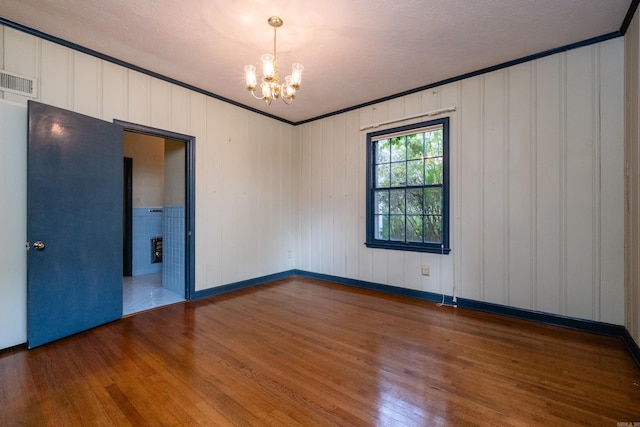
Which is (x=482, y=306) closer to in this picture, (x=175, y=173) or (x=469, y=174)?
(x=469, y=174)

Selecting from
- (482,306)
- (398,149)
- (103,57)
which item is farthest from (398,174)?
(103,57)

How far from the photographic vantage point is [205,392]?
6.52 ft

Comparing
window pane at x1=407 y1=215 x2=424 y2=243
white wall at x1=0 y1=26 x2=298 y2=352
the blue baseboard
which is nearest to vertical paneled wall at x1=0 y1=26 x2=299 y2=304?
white wall at x1=0 y1=26 x2=298 y2=352

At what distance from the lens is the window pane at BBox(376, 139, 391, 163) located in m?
4.51

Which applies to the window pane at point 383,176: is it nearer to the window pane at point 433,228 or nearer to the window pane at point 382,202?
the window pane at point 382,202

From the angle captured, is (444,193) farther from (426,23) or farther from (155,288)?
(155,288)

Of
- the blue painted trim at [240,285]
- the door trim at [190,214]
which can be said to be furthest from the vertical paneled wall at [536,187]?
the door trim at [190,214]

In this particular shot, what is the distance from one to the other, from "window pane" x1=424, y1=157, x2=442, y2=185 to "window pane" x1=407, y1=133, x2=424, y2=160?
0.57 ft

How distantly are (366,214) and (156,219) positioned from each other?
14.0 feet

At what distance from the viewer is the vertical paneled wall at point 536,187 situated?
2.87 metres

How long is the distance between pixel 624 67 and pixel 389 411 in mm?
3792

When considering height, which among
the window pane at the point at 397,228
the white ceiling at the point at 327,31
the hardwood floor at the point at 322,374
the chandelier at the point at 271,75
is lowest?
the hardwood floor at the point at 322,374

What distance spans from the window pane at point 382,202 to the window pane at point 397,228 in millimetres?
180

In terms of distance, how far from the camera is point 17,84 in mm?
2689
